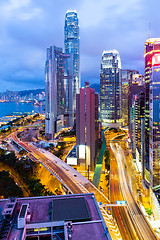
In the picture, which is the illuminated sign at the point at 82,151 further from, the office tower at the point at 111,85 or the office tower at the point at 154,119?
the office tower at the point at 111,85

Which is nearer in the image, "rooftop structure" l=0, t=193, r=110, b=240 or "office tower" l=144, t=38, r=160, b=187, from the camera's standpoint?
"rooftop structure" l=0, t=193, r=110, b=240

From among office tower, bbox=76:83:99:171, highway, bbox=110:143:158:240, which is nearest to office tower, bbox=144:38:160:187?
highway, bbox=110:143:158:240

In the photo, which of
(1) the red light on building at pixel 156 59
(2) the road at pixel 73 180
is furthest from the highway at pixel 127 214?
(1) the red light on building at pixel 156 59

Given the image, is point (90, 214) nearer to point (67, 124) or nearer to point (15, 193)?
point (15, 193)

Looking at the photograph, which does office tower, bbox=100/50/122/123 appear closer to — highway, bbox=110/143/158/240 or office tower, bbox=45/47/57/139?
office tower, bbox=45/47/57/139

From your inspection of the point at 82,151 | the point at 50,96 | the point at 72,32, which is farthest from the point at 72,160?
the point at 72,32

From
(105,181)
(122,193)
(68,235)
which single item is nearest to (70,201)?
(68,235)

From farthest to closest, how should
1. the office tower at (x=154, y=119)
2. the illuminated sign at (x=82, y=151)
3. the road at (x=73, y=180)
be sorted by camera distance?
the illuminated sign at (x=82, y=151), the office tower at (x=154, y=119), the road at (x=73, y=180)
